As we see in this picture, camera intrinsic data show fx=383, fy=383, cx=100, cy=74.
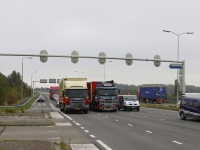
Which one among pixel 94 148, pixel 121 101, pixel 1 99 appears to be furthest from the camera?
pixel 1 99

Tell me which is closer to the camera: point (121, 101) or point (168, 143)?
point (168, 143)

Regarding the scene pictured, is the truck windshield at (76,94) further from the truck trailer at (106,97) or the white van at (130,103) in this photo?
the white van at (130,103)

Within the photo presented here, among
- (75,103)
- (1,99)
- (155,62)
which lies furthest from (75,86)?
(1,99)

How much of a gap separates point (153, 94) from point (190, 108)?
5121cm

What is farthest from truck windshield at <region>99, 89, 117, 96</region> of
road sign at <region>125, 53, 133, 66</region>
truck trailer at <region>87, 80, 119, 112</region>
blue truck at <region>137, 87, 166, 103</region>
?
blue truck at <region>137, 87, 166, 103</region>

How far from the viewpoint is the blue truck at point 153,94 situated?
Answer: 76281 mm

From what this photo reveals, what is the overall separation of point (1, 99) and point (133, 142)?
172 ft

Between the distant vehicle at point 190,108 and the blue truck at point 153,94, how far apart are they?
4433 centimetres

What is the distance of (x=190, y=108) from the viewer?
27.3 metres

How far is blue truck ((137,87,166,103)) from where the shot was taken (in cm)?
7628

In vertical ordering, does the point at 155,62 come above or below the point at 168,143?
above

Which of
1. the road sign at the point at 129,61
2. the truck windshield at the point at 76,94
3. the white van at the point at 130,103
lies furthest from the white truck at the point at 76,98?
the white van at the point at 130,103

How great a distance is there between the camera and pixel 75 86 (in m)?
37.0

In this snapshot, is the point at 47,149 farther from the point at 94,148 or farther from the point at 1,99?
the point at 1,99
